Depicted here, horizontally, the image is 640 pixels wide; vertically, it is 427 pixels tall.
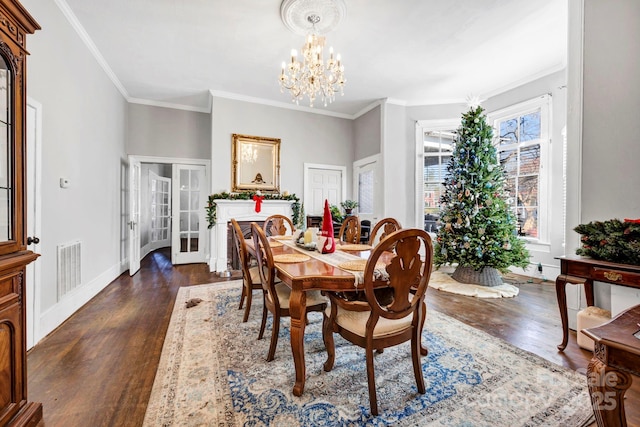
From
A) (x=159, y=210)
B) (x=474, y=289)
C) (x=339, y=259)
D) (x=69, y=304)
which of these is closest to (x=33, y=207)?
(x=69, y=304)

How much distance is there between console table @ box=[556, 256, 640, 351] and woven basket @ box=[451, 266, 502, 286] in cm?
156

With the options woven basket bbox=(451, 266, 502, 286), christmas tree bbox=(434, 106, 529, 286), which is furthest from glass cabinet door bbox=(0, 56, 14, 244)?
woven basket bbox=(451, 266, 502, 286)

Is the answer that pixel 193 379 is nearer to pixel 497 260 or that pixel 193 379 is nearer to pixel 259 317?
pixel 259 317

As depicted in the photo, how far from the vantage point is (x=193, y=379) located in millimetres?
1677

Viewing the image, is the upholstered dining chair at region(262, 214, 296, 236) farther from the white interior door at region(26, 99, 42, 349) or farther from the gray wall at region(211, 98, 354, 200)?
the white interior door at region(26, 99, 42, 349)

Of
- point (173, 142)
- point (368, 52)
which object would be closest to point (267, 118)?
point (173, 142)

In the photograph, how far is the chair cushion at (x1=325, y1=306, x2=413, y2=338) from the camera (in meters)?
1.45

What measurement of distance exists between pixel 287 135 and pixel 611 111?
4396 millimetres

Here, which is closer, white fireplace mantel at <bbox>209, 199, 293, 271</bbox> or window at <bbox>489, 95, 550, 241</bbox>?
window at <bbox>489, 95, 550, 241</bbox>

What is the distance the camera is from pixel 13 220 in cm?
128

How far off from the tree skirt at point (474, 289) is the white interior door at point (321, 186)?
8.66ft

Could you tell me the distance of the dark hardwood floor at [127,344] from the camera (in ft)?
4.83

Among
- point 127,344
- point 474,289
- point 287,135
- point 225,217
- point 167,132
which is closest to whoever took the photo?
point 127,344

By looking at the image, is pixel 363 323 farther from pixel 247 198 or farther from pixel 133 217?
pixel 133 217
